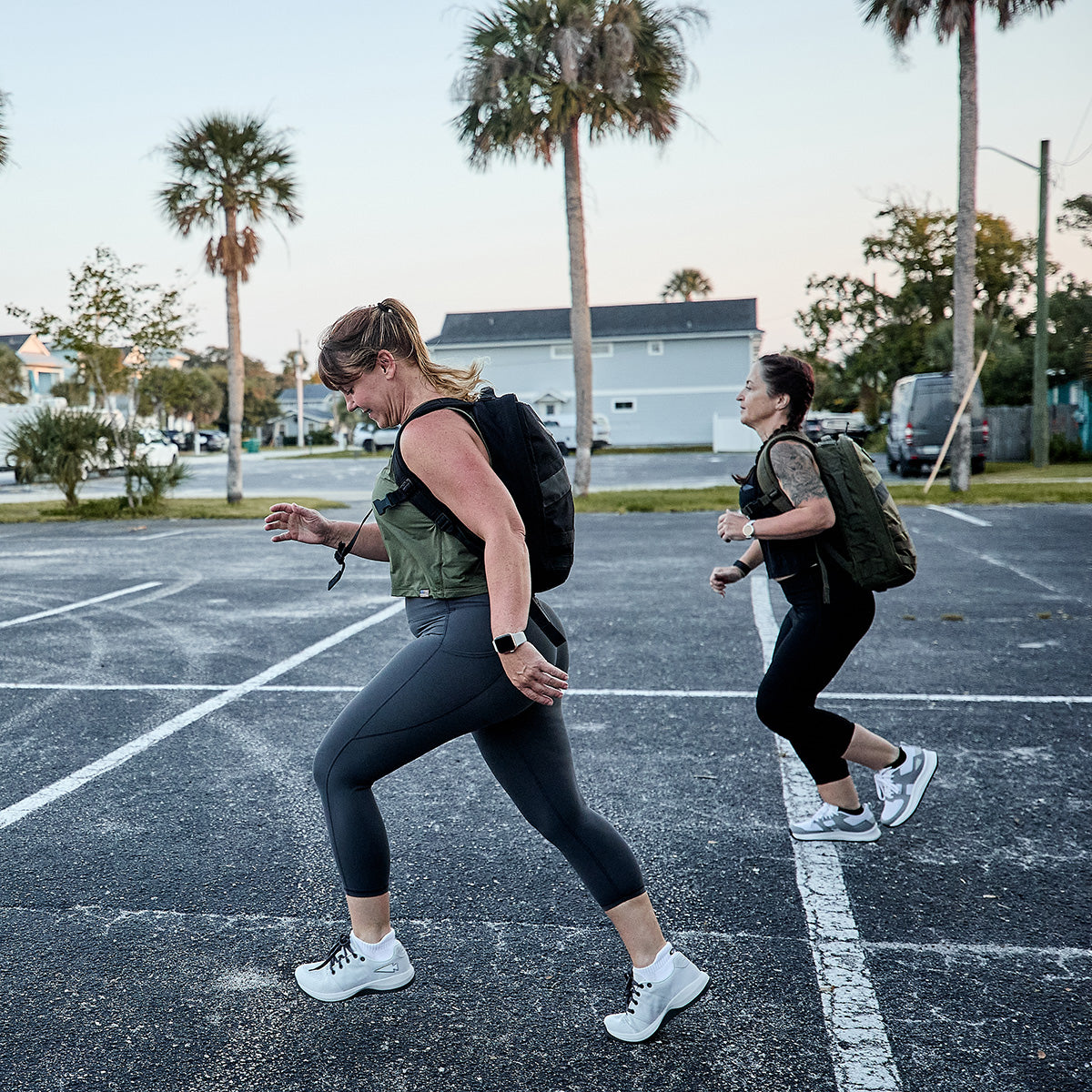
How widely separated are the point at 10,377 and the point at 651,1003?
64.8m

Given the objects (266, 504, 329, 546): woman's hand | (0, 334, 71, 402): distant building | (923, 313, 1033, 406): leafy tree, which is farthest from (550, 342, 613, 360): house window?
(266, 504, 329, 546): woman's hand

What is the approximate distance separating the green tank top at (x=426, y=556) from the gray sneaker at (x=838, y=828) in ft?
6.55

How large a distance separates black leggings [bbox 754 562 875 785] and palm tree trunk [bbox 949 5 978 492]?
663 inches

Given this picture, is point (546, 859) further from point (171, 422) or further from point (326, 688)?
point (171, 422)

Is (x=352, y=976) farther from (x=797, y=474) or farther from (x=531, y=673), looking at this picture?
(x=797, y=474)

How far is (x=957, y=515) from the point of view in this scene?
16.8 meters

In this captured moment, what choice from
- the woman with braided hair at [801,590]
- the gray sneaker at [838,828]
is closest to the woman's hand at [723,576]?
the woman with braided hair at [801,590]

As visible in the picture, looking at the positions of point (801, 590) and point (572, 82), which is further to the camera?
point (572, 82)

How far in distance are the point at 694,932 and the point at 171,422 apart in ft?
321

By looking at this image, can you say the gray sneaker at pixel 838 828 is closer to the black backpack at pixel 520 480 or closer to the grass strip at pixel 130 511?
the black backpack at pixel 520 480

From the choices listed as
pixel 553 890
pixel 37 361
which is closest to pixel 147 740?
pixel 553 890

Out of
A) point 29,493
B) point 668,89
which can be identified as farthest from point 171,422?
point 668,89

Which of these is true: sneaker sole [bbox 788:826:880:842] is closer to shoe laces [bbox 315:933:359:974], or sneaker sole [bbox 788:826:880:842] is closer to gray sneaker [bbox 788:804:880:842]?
gray sneaker [bbox 788:804:880:842]

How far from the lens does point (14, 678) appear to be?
273 inches
